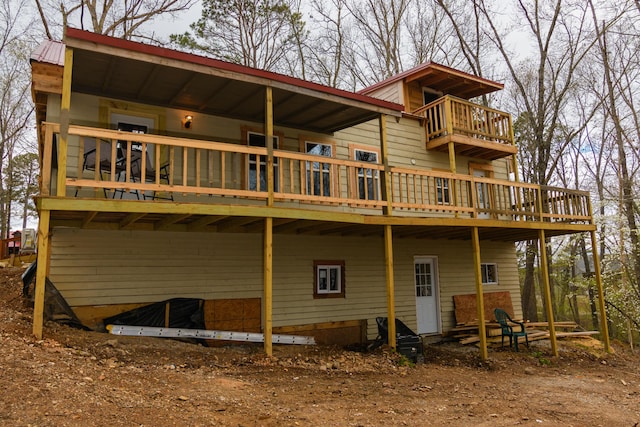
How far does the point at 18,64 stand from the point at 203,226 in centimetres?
1965

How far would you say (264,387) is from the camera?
5777 mm

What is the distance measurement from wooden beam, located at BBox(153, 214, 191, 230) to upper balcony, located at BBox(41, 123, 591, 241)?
9 cm

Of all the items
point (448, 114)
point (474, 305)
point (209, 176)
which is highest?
point (448, 114)

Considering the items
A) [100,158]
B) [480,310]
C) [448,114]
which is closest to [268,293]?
[100,158]

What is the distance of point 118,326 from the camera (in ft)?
24.7

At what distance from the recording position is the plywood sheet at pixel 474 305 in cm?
1274

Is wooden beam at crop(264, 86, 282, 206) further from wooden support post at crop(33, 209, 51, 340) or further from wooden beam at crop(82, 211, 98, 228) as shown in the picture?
wooden support post at crop(33, 209, 51, 340)

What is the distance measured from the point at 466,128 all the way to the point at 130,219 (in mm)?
9352

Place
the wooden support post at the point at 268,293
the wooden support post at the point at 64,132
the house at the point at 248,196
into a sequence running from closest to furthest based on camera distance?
the wooden support post at the point at 64,132 → the house at the point at 248,196 → the wooden support post at the point at 268,293

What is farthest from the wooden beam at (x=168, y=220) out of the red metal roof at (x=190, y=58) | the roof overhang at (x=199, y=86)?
the red metal roof at (x=190, y=58)

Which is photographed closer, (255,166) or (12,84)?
(255,166)

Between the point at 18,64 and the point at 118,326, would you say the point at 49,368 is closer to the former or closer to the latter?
the point at 118,326

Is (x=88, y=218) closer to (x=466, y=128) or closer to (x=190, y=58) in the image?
(x=190, y=58)

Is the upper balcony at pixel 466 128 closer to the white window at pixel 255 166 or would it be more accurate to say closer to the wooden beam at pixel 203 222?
the white window at pixel 255 166
